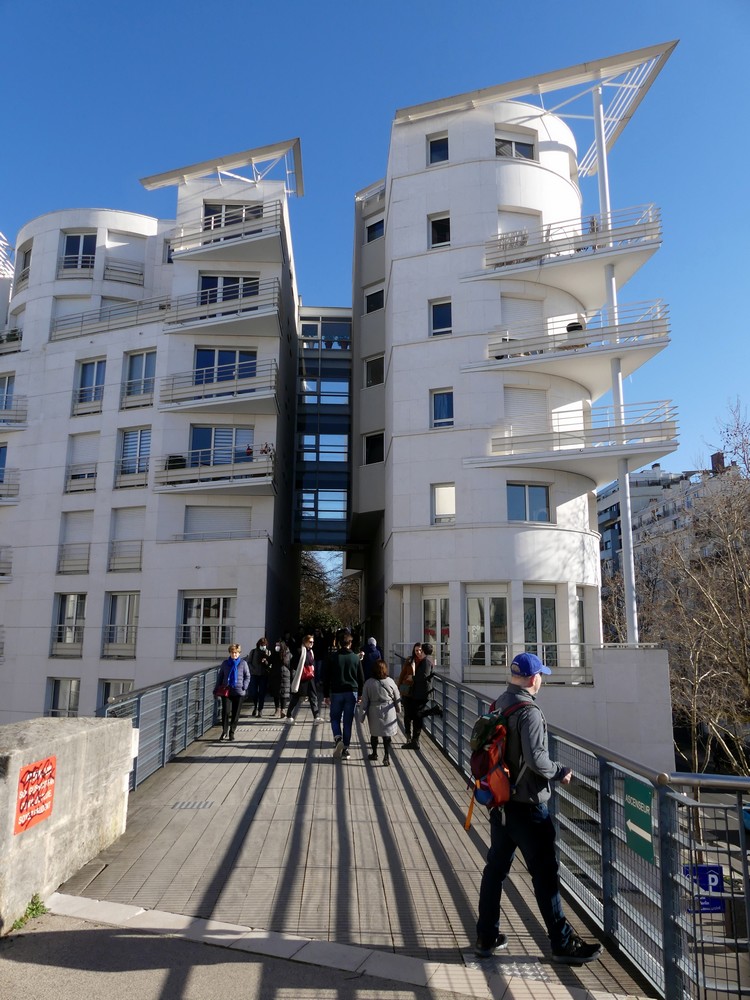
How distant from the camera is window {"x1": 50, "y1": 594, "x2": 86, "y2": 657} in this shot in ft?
83.1

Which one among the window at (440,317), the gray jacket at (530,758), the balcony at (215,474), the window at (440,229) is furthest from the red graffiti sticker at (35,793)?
the window at (440,229)

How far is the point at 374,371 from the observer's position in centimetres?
2845

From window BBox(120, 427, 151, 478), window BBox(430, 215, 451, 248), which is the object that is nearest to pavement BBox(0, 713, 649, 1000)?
window BBox(120, 427, 151, 478)

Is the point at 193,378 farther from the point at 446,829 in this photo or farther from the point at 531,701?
the point at 531,701

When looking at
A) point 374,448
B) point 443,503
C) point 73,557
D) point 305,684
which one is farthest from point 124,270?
point 305,684

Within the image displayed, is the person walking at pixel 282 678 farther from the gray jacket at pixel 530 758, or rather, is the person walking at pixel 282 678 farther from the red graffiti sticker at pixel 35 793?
the gray jacket at pixel 530 758

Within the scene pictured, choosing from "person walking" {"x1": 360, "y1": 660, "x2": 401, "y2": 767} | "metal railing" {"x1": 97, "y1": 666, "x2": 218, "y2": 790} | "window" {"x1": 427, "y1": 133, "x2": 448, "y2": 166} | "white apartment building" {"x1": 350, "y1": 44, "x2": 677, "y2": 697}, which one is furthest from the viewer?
"window" {"x1": 427, "y1": 133, "x2": 448, "y2": 166}

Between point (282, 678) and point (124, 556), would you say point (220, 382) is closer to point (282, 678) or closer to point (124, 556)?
point (124, 556)

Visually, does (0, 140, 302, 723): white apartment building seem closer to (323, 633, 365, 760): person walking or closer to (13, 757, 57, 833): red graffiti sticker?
(323, 633, 365, 760): person walking

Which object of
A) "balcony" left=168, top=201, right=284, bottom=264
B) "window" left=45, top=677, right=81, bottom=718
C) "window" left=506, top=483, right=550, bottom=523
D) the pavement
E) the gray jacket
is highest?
"balcony" left=168, top=201, right=284, bottom=264

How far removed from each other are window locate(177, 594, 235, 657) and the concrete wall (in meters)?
17.2

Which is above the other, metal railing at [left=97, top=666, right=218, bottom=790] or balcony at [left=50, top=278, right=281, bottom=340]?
balcony at [left=50, top=278, right=281, bottom=340]

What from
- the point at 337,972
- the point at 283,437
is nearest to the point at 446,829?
the point at 337,972

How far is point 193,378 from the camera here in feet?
84.5
